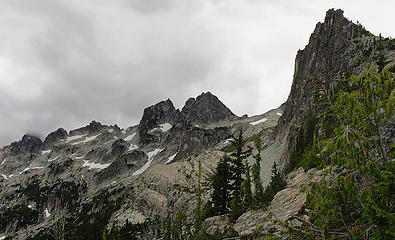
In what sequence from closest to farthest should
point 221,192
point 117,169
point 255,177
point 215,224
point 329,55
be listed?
point 215,224, point 255,177, point 221,192, point 329,55, point 117,169

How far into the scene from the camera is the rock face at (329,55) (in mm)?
45531

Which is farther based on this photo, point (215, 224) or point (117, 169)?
point (117, 169)

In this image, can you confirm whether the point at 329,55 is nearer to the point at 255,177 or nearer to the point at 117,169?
the point at 255,177

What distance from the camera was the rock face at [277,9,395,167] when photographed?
149 feet

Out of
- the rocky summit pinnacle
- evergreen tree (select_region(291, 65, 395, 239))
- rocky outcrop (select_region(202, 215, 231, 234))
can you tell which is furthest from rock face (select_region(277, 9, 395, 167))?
evergreen tree (select_region(291, 65, 395, 239))

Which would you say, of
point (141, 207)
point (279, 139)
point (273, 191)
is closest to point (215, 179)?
point (273, 191)

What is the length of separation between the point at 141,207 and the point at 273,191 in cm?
7965

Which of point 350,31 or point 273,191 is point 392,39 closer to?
point 350,31

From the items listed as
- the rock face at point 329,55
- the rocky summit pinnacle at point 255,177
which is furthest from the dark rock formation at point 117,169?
the rock face at point 329,55

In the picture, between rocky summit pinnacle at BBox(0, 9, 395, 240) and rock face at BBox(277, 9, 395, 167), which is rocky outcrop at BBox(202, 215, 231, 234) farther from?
rock face at BBox(277, 9, 395, 167)

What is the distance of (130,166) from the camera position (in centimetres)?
19750

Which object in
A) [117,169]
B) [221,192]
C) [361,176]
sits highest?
[117,169]

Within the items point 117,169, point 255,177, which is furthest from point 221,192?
point 117,169

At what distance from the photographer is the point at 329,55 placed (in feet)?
201
